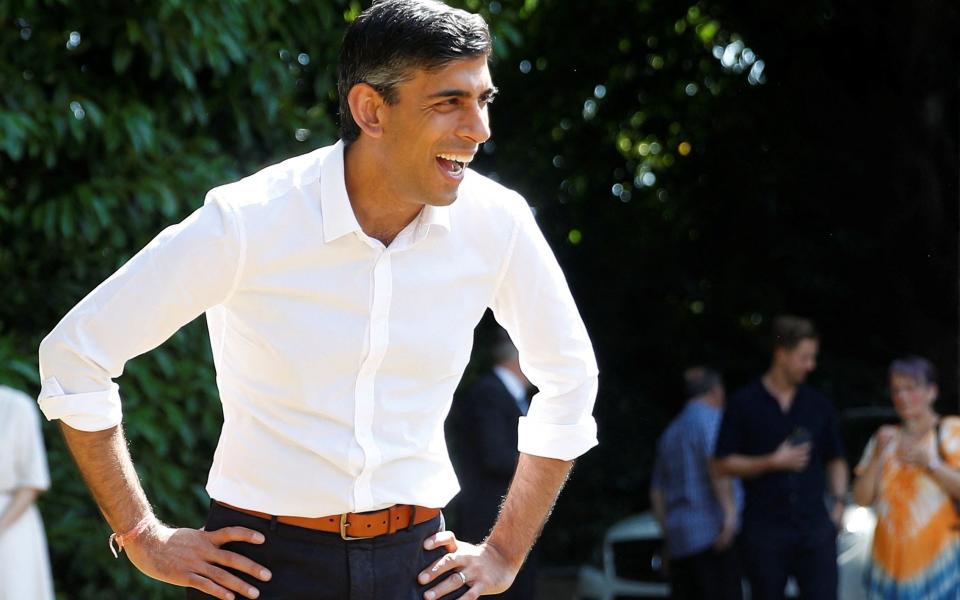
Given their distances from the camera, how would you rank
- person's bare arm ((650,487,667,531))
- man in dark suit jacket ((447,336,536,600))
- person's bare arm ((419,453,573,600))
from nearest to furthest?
person's bare arm ((419,453,573,600))
man in dark suit jacket ((447,336,536,600))
person's bare arm ((650,487,667,531))

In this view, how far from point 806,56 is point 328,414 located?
9396 mm

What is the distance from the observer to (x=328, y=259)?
2.41 metres

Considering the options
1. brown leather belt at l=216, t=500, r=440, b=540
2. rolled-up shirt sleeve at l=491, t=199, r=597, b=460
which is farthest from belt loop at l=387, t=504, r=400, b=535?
rolled-up shirt sleeve at l=491, t=199, r=597, b=460

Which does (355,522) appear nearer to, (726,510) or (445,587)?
(445,587)

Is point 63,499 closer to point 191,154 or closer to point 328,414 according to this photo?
point 191,154

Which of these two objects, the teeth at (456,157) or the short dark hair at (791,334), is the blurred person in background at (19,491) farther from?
the short dark hair at (791,334)

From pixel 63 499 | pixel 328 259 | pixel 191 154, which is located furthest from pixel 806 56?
pixel 328 259

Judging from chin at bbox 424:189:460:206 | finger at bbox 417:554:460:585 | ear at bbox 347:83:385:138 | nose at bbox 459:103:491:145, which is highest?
ear at bbox 347:83:385:138

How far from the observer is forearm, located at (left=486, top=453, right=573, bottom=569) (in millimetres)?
2635

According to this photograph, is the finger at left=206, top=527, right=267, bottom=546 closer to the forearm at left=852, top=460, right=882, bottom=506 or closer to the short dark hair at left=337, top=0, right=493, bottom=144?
the short dark hair at left=337, top=0, right=493, bottom=144

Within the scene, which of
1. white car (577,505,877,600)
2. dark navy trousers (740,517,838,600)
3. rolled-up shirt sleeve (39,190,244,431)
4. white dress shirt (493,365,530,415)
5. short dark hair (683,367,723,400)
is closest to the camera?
rolled-up shirt sleeve (39,190,244,431)

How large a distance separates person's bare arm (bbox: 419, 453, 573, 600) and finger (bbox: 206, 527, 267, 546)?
13.8 inches

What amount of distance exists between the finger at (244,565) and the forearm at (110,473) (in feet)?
0.60

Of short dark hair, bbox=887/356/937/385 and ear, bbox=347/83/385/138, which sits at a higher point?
ear, bbox=347/83/385/138
